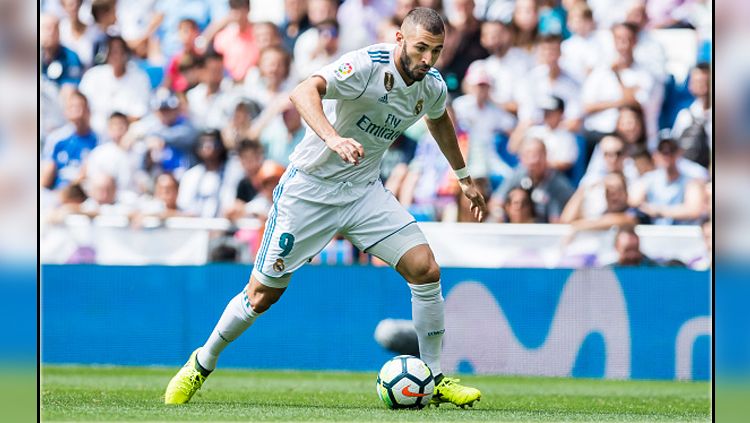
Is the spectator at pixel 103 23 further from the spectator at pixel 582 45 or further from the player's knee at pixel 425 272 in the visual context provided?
the player's knee at pixel 425 272

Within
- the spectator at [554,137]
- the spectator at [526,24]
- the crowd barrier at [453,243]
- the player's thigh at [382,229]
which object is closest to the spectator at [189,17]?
the crowd barrier at [453,243]

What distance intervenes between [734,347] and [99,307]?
31.0ft

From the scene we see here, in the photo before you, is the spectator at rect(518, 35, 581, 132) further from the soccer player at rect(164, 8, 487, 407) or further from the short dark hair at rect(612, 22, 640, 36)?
the soccer player at rect(164, 8, 487, 407)

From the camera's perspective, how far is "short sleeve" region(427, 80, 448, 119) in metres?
7.87

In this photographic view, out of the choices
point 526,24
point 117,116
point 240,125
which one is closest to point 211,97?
point 240,125

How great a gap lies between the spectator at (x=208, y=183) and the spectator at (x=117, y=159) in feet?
2.02

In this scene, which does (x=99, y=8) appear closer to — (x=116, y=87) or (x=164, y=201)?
(x=116, y=87)

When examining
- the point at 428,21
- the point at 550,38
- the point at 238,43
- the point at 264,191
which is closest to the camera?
the point at 428,21

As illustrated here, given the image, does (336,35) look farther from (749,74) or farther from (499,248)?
(749,74)

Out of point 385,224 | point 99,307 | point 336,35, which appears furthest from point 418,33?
point 336,35

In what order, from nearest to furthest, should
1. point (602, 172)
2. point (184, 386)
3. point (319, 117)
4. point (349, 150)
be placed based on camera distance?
1. point (349, 150)
2. point (319, 117)
3. point (184, 386)
4. point (602, 172)

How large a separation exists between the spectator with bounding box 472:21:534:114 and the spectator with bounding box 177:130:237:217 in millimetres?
3202

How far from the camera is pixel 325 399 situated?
338 inches

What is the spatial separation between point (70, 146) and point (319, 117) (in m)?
7.92
